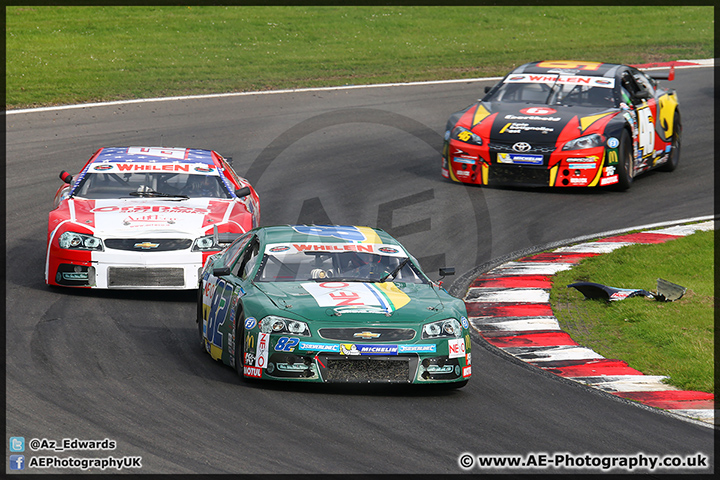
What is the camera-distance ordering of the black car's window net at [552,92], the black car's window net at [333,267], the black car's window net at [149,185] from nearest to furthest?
the black car's window net at [333,267], the black car's window net at [149,185], the black car's window net at [552,92]

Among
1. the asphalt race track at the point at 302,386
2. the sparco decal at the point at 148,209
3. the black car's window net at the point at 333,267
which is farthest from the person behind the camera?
the sparco decal at the point at 148,209

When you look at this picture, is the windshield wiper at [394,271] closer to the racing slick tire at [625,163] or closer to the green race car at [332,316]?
the green race car at [332,316]

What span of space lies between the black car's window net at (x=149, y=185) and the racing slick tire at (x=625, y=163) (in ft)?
20.6

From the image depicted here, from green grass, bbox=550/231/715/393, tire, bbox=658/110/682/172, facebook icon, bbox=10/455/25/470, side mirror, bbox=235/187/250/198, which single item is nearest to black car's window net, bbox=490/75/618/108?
tire, bbox=658/110/682/172

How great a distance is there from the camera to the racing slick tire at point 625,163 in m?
15.9

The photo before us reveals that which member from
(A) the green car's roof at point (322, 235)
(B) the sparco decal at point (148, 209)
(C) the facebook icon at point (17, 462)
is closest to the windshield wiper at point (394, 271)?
(A) the green car's roof at point (322, 235)

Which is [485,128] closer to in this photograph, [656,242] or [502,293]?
[656,242]

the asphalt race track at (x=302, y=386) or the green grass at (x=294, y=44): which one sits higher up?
the green grass at (x=294, y=44)

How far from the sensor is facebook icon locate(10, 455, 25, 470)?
241 inches

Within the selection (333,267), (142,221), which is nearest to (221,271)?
(333,267)

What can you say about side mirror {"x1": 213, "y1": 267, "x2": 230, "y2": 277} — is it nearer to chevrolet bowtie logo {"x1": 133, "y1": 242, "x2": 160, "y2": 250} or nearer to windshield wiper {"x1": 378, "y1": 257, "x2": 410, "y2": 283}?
windshield wiper {"x1": 378, "y1": 257, "x2": 410, "y2": 283}

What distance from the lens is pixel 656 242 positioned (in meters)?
13.7

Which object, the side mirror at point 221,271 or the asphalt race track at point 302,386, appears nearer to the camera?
the asphalt race track at point 302,386
